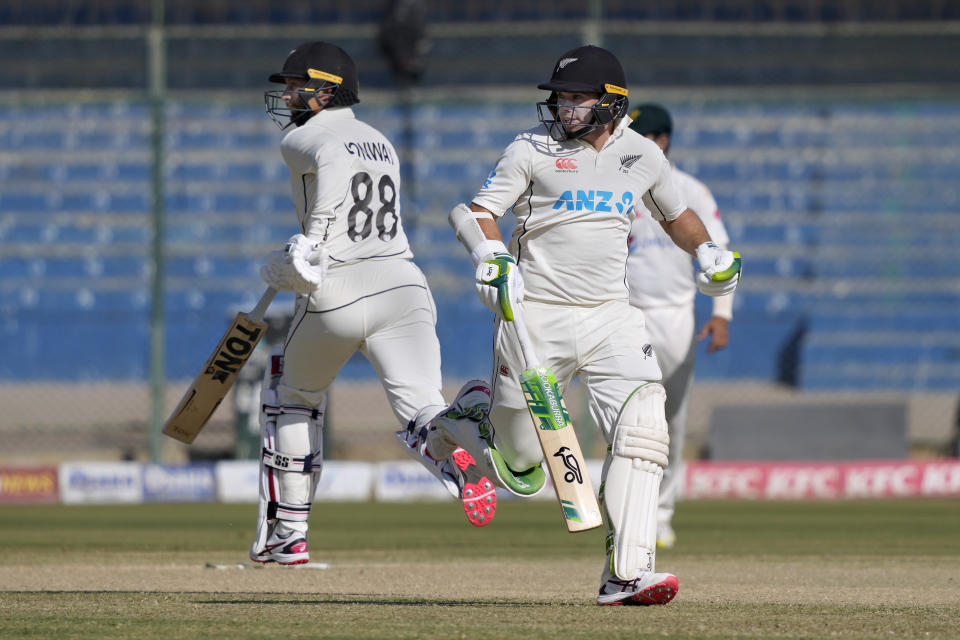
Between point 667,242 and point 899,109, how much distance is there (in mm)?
10025

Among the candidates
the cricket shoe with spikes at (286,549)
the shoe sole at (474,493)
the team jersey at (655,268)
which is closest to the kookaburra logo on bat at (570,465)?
the shoe sole at (474,493)

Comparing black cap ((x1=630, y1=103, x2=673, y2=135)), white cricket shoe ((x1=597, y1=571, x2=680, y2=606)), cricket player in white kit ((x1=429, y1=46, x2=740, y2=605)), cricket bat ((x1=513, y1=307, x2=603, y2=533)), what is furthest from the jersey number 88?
black cap ((x1=630, y1=103, x2=673, y2=135))

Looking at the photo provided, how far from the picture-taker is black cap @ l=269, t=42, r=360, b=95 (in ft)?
18.9

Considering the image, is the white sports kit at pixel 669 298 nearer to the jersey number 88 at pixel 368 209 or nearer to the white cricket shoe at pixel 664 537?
the white cricket shoe at pixel 664 537

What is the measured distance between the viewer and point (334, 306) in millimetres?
5582

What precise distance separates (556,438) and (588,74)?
1.22 m

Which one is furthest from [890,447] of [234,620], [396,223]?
[234,620]

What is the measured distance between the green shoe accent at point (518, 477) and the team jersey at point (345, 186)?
3.50 ft

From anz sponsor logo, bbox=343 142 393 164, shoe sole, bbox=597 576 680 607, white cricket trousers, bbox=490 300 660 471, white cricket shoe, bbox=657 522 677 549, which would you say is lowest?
white cricket shoe, bbox=657 522 677 549

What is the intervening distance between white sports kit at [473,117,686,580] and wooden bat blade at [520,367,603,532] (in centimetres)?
14

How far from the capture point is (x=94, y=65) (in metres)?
17.5

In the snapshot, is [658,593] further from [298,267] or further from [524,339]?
[298,267]

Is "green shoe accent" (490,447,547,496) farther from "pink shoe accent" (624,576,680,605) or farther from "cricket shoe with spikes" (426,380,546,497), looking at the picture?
"pink shoe accent" (624,576,680,605)

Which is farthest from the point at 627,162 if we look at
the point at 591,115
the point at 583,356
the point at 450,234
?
the point at 450,234
